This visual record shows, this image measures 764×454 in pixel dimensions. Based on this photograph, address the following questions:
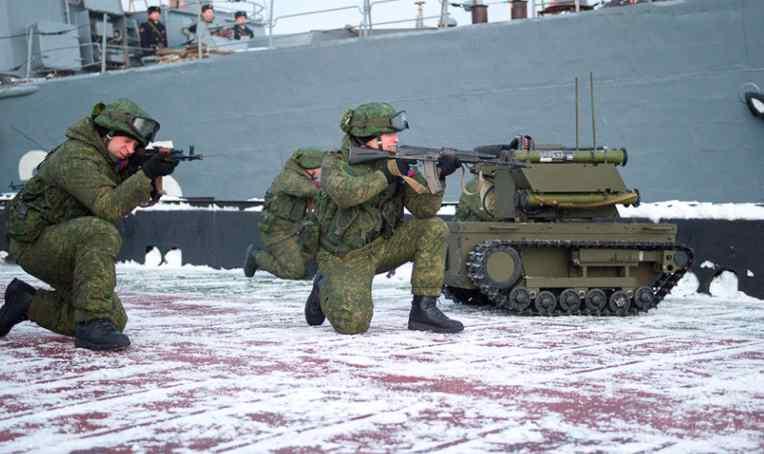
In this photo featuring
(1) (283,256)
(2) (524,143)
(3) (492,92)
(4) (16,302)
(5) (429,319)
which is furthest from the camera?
(3) (492,92)

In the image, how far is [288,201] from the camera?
1026 centimetres

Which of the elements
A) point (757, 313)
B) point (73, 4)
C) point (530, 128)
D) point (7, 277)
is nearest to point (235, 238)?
point (7, 277)

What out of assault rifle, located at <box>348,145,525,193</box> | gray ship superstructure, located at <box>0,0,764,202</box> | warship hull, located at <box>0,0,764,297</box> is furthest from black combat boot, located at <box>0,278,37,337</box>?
gray ship superstructure, located at <box>0,0,764,202</box>

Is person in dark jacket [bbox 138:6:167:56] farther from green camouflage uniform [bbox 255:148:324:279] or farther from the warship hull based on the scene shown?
green camouflage uniform [bbox 255:148:324:279]

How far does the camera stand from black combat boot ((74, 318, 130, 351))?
18.8 ft

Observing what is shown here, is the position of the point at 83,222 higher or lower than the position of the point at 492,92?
lower

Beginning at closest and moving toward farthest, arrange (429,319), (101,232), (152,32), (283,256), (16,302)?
(101,232) < (16,302) < (429,319) < (283,256) < (152,32)

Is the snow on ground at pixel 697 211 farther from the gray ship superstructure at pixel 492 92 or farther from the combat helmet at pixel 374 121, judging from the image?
the combat helmet at pixel 374 121

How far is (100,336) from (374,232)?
6.10 feet

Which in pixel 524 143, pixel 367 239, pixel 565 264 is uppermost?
pixel 524 143

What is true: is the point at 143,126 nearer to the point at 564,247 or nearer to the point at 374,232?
the point at 374,232

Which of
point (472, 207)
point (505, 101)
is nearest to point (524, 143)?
point (472, 207)

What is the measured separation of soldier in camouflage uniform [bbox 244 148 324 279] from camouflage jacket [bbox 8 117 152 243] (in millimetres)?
3992

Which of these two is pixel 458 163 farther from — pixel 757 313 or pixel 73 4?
pixel 73 4
